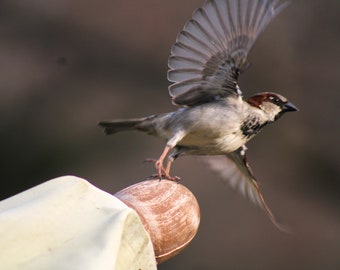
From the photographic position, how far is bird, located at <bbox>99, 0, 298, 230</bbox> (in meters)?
2.08

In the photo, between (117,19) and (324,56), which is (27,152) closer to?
(117,19)

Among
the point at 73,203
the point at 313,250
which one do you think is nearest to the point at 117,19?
the point at 313,250

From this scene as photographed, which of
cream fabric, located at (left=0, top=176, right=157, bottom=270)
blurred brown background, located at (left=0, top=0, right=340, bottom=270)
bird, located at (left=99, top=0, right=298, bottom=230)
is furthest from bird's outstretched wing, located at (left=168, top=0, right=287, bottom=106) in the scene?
blurred brown background, located at (left=0, top=0, right=340, bottom=270)

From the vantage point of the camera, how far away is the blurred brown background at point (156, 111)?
3.65m

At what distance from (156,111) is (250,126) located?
1588 mm

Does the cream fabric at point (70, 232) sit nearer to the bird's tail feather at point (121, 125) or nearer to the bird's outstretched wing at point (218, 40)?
the bird's outstretched wing at point (218, 40)

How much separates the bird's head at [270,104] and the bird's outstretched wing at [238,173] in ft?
0.40

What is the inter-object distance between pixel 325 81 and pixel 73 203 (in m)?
2.66

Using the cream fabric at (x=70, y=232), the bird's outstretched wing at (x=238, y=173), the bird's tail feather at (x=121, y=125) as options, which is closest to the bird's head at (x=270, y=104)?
the bird's outstretched wing at (x=238, y=173)

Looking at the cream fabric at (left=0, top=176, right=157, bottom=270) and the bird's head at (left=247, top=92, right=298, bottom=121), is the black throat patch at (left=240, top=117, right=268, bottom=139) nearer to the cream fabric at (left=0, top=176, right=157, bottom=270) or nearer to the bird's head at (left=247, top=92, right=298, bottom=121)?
the bird's head at (left=247, top=92, right=298, bottom=121)

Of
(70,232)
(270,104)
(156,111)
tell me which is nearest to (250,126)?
(270,104)

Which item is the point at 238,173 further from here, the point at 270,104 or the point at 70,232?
the point at 70,232

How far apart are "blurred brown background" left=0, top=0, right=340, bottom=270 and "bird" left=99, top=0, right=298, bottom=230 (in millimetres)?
1433

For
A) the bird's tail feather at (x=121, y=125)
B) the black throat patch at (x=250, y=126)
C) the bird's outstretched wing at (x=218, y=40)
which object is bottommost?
the black throat patch at (x=250, y=126)
